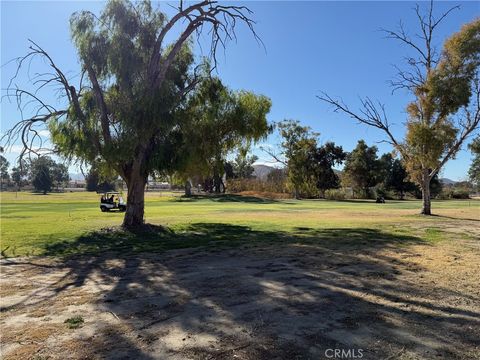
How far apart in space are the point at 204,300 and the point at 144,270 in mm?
3084

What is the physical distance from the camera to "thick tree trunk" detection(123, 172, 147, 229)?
16359mm

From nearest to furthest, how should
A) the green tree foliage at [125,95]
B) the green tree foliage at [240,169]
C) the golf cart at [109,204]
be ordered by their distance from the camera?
the green tree foliage at [125,95], the golf cart at [109,204], the green tree foliage at [240,169]

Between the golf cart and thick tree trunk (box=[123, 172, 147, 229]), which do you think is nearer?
thick tree trunk (box=[123, 172, 147, 229])

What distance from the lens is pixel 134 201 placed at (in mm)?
16594

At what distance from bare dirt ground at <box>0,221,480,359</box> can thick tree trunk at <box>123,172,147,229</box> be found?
614 centimetres

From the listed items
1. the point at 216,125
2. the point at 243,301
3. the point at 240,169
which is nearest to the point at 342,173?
the point at 240,169

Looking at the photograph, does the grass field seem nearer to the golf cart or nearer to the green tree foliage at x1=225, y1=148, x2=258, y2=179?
the golf cart

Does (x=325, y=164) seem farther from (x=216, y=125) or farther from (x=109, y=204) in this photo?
(x=216, y=125)

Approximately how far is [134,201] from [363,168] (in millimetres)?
57540

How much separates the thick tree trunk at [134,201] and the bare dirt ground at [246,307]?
614 centimetres

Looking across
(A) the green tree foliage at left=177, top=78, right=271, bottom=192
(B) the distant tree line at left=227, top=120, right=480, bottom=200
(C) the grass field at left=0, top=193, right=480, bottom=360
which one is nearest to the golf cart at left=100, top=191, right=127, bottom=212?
(A) the green tree foliage at left=177, top=78, right=271, bottom=192

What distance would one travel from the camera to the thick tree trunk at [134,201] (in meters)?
16.4

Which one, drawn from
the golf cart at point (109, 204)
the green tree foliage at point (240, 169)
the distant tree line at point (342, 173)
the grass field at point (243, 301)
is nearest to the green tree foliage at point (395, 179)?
the distant tree line at point (342, 173)

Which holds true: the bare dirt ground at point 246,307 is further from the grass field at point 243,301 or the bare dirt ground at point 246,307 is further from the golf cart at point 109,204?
the golf cart at point 109,204
